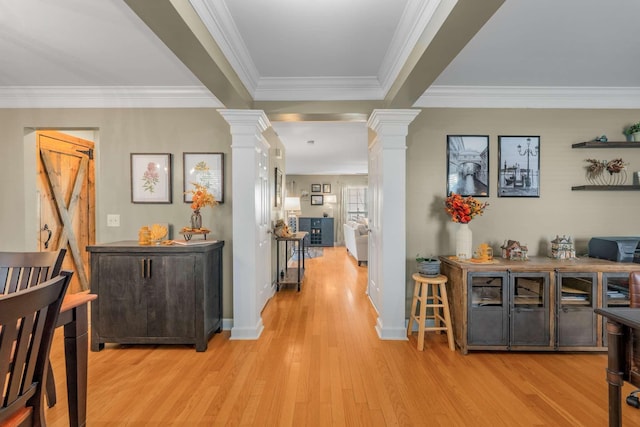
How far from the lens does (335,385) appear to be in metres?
2.14

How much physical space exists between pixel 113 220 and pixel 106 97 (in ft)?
4.20

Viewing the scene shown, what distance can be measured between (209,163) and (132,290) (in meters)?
1.40

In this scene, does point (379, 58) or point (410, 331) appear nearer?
point (379, 58)

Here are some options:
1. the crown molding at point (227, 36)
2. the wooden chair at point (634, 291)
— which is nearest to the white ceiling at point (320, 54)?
the crown molding at point (227, 36)

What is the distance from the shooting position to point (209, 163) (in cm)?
315

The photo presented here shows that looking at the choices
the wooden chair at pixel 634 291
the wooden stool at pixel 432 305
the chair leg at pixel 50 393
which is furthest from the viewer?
the wooden stool at pixel 432 305

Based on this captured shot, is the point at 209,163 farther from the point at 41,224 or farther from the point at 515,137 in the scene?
the point at 515,137

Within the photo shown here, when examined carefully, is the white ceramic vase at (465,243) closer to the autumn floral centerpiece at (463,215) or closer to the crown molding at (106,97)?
the autumn floral centerpiece at (463,215)

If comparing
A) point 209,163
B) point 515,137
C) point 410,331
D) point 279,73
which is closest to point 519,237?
point 515,137

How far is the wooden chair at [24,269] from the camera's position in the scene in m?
1.68

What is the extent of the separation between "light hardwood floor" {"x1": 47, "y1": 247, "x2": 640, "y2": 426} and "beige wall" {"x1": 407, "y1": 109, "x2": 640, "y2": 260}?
3.67 feet

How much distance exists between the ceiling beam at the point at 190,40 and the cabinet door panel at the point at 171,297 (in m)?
1.50

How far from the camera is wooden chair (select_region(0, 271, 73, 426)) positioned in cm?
89

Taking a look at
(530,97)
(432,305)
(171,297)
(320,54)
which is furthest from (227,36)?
(530,97)
